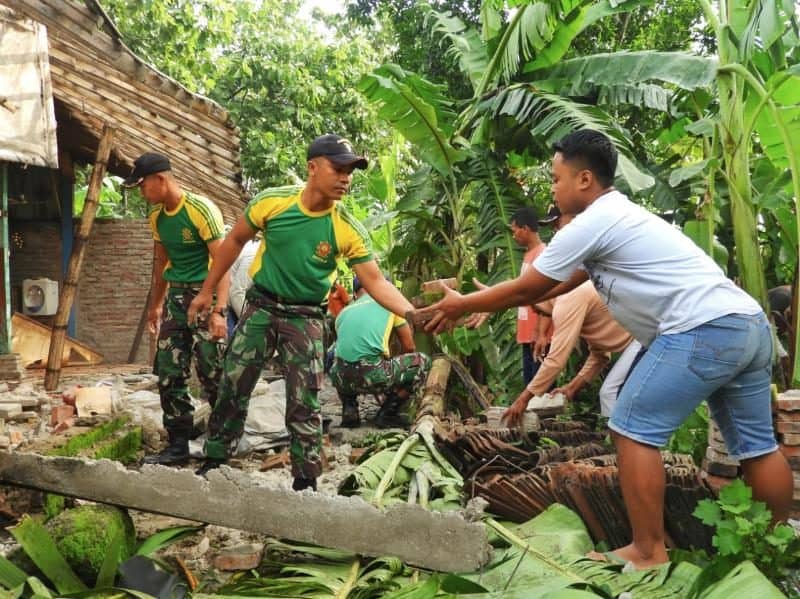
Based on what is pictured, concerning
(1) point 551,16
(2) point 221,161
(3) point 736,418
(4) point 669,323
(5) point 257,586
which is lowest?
(5) point 257,586

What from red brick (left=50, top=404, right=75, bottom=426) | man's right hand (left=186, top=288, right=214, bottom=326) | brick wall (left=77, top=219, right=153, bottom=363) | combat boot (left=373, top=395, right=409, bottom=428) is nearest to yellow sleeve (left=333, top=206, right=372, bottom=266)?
man's right hand (left=186, top=288, right=214, bottom=326)

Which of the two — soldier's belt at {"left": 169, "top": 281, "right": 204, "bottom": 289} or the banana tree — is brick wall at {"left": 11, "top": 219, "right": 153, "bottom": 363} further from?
soldier's belt at {"left": 169, "top": 281, "right": 204, "bottom": 289}

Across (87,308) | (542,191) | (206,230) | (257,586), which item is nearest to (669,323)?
(257,586)

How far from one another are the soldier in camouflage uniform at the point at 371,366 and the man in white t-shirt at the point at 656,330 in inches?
152

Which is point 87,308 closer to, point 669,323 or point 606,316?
point 606,316

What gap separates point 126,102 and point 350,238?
5.77 m

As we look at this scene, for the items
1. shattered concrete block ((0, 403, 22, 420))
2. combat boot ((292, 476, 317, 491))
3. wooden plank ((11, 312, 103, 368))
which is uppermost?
combat boot ((292, 476, 317, 491))

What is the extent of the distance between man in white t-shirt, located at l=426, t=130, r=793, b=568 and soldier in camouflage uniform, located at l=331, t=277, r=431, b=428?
12.7 feet

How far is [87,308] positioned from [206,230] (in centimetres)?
880

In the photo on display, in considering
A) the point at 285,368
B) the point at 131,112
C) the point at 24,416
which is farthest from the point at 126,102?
the point at 285,368

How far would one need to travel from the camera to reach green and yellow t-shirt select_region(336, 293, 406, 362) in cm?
738

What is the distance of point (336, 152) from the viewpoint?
4.44 m

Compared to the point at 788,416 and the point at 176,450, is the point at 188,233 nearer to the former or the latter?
the point at 176,450

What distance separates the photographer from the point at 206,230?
5.58m
